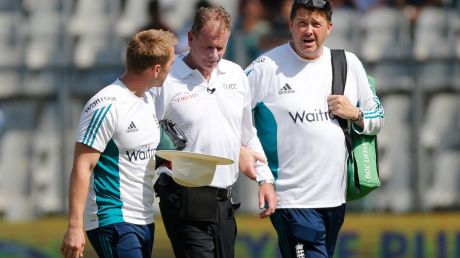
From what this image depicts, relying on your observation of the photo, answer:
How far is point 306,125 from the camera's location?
268 inches

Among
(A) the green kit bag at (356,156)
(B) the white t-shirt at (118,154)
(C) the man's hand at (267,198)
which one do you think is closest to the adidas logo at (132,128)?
(B) the white t-shirt at (118,154)

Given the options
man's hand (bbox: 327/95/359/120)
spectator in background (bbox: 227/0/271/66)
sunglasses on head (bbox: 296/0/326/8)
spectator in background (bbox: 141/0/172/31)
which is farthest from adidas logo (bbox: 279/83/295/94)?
spectator in background (bbox: 141/0/172/31)

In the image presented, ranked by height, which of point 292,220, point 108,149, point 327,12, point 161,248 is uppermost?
point 327,12

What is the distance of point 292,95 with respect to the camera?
684cm

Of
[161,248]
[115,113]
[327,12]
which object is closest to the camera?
[115,113]

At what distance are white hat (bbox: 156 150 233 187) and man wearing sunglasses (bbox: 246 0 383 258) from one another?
822 mm

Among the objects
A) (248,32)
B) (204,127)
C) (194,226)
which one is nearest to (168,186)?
(194,226)

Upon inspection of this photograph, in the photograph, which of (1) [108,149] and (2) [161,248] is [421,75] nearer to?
(2) [161,248]

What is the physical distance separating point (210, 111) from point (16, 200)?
17.7ft

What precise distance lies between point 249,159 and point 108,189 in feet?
3.17

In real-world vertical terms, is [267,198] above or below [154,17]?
below

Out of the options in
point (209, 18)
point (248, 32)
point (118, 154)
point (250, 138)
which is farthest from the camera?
point (248, 32)

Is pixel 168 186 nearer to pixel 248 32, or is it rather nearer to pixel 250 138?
pixel 250 138

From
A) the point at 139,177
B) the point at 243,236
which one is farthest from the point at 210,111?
the point at 243,236
